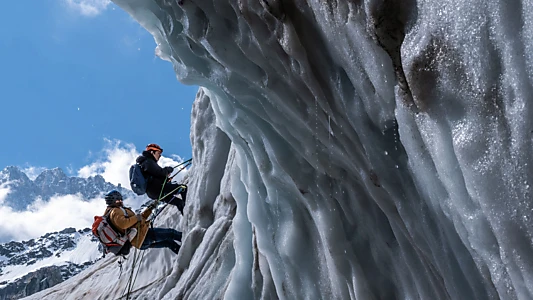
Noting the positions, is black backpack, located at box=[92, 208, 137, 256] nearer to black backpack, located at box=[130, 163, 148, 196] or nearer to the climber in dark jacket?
black backpack, located at box=[130, 163, 148, 196]

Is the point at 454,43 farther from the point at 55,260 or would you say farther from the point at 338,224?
the point at 55,260

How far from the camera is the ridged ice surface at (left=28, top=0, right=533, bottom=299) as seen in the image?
5.69 feet

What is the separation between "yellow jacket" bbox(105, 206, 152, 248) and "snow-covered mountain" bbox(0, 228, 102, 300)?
415 feet

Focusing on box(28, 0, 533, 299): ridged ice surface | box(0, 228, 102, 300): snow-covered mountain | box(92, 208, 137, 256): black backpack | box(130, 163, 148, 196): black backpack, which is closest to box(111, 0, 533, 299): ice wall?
box(28, 0, 533, 299): ridged ice surface

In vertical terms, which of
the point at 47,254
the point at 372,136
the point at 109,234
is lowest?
the point at 372,136

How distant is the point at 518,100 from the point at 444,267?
1.25 m

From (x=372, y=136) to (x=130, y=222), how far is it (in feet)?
19.0

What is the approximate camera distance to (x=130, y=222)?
7.58m

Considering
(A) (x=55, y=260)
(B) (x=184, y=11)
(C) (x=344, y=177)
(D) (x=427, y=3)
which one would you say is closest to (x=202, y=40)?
(B) (x=184, y=11)

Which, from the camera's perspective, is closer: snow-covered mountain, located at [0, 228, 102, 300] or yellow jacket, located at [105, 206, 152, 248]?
yellow jacket, located at [105, 206, 152, 248]

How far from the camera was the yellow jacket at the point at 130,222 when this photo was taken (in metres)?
7.51

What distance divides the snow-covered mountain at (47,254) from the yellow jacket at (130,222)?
126 m

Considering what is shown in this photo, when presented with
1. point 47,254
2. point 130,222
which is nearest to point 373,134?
point 130,222

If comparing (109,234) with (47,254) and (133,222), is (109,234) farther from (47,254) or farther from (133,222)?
(47,254)
